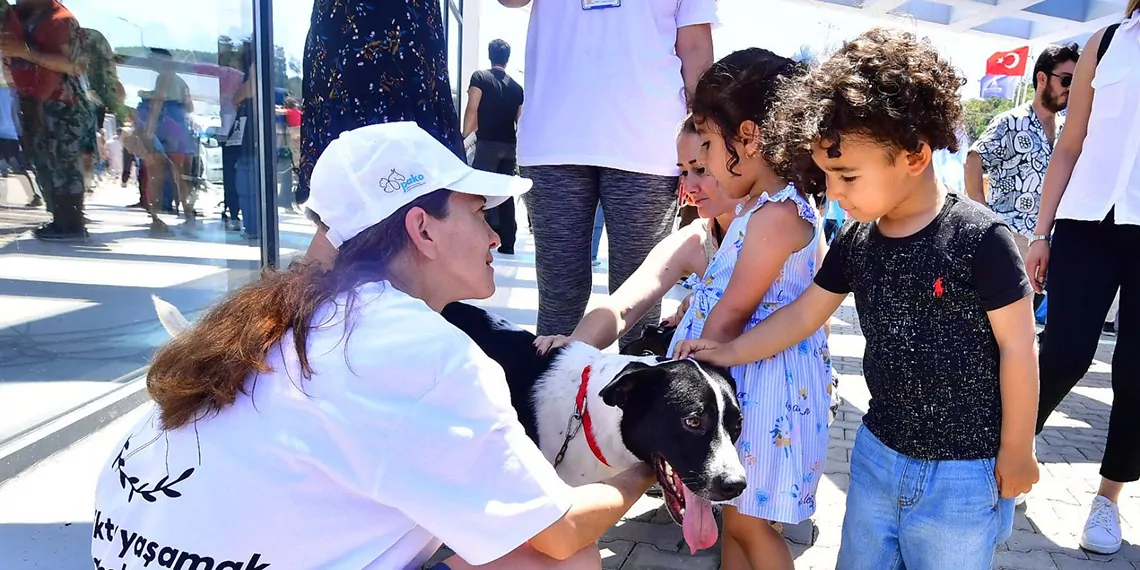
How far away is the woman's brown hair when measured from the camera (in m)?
1.33

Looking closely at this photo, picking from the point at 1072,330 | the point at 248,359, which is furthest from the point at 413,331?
the point at 1072,330

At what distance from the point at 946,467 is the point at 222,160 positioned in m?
4.39

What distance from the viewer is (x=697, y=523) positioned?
2.14m

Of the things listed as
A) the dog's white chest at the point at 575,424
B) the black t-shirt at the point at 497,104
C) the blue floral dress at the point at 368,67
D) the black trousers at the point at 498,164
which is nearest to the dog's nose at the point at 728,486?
the dog's white chest at the point at 575,424

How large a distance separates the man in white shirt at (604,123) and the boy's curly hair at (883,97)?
1.07 metres

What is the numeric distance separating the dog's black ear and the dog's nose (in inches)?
14.0

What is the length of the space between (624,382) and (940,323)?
844mm

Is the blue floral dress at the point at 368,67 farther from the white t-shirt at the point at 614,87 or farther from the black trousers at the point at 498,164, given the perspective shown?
the black trousers at the point at 498,164

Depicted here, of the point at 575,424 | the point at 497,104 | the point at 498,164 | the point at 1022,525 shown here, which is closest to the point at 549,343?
the point at 575,424

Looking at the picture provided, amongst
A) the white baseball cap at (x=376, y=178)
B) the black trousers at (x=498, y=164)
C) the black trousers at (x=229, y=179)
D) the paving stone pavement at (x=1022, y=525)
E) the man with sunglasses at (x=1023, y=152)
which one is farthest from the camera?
the black trousers at (x=498, y=164)

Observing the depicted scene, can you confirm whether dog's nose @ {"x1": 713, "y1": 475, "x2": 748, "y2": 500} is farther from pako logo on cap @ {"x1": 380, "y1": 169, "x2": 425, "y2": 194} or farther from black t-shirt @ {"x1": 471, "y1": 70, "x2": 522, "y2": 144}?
black t-shirt @ {"x1": 471, "y1": 70, "x2": 522, "y2": 144}

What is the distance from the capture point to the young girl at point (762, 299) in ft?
7.02

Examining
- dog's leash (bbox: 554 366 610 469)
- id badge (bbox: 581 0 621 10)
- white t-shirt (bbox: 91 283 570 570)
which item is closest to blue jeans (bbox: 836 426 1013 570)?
dog's leash (bbox: 554 366 610 469)

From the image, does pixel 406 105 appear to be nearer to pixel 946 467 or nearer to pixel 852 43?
pixel 852 43
